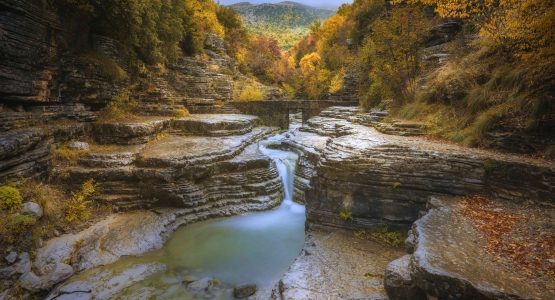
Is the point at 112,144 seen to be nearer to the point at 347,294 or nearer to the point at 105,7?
the point at 105,7

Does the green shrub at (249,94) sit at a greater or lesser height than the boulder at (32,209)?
greater

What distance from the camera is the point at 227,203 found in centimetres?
1092

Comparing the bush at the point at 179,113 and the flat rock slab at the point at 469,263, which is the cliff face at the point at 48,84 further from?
the flat rock slab at the point at 469,263

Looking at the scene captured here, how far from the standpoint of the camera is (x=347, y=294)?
18.9ft

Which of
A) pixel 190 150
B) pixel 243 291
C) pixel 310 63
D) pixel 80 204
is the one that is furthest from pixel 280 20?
pixel 243 291

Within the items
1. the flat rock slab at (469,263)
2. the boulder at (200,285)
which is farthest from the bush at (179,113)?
the flat rock slab at (469,263)

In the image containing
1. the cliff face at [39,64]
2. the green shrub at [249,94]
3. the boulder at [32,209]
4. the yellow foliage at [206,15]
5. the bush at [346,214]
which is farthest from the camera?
the yellow foliage at [206,15]

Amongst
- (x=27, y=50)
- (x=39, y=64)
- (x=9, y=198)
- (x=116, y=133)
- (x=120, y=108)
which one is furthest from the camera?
(x=120, y=108)

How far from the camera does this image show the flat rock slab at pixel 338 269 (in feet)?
19.3

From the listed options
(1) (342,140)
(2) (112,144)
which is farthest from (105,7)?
(1) (342,140)

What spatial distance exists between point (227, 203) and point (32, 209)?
553 centimetres

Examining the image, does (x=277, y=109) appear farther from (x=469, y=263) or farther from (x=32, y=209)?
(x=469, y=263)

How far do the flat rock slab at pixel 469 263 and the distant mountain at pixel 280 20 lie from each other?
161 ft

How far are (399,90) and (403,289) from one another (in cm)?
1220
